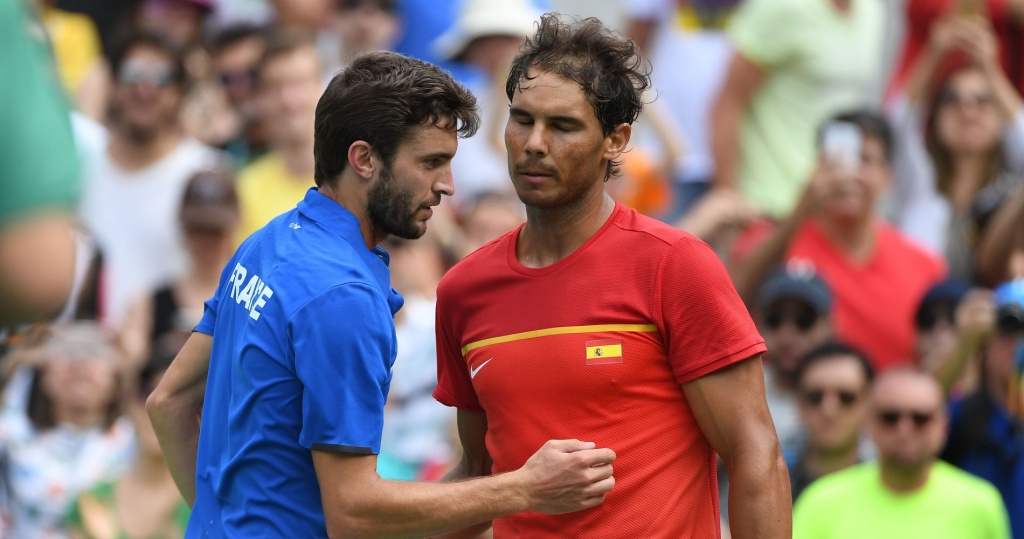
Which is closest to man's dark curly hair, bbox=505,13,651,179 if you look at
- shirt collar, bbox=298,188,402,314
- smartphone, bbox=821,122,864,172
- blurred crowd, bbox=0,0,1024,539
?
shirt collar, bbox=298,188,402,314

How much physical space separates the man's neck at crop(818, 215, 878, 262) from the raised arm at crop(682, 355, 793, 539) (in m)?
3.87

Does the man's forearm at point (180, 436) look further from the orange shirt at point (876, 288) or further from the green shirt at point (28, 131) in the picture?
the orange shirt at point (876, 288)

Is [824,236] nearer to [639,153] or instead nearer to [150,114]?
[639,153]

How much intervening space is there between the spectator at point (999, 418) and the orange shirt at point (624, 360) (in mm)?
2823

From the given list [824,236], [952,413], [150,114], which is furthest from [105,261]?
[952,413]

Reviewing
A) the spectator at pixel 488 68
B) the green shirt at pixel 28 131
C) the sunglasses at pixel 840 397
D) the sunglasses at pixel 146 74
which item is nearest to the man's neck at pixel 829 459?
the sunglasses at pixel 840 397

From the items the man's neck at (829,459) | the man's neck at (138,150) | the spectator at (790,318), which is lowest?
the man's neck at (829,459)

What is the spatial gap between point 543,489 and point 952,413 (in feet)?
11.3

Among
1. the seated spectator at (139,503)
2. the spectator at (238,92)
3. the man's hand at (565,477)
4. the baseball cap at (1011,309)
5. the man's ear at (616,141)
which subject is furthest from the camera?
the spectator at (238,92)

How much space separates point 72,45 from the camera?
27.9 ft

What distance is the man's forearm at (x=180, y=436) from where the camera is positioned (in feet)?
12.1

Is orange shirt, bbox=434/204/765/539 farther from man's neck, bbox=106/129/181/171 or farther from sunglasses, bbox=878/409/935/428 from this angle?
man's neck, bbox=106/129/181/171

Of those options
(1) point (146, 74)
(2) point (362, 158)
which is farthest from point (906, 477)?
(1) point (146, 74)

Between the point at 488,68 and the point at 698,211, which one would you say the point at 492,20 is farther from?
the point at 698,211
